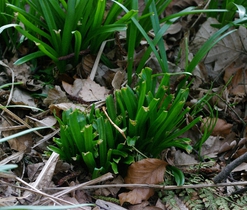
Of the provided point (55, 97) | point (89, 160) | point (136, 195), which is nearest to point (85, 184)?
point (89, 160)

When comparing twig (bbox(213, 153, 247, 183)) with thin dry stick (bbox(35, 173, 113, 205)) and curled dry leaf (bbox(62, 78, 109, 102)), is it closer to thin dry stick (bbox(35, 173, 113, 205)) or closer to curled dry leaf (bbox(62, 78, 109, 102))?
thin dry stick (bbox(35, 173, 113, 205))

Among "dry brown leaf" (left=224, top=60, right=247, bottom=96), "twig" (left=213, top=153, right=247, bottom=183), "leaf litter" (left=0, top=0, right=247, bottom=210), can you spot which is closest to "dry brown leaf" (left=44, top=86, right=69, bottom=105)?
"leaf litter" (left=0, top=0, right=247, bottom=210)

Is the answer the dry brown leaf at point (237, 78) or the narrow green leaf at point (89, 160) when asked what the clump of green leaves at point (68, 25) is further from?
the dry brown leaf at point (237, 78)

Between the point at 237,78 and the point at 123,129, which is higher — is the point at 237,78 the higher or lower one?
the lower one

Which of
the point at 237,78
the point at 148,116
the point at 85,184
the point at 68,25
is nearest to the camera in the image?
the point at 85,184

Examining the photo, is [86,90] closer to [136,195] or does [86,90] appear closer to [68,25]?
[68,25]

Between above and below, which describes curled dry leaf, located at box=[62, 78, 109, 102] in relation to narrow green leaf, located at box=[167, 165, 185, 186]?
above
